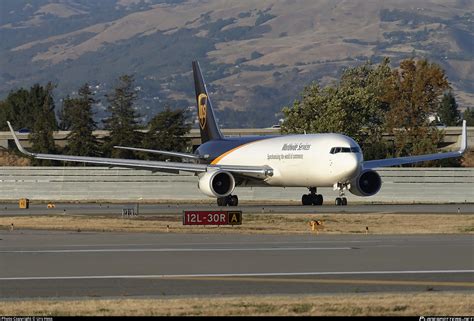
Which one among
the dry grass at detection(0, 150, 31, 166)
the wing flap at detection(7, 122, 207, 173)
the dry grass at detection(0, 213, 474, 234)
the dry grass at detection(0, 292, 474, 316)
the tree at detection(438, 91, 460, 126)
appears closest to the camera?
the dry grass at detection(0, 292, 474, 316)

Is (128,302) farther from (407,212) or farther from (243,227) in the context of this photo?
(407,212)

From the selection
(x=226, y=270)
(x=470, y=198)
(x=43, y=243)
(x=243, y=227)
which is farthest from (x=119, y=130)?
(x=226, y=270)

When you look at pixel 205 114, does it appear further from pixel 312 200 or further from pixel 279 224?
pixel 279 224

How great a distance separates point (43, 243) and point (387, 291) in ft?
35.7

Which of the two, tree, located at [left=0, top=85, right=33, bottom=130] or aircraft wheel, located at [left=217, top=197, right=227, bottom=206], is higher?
tree, located at [left=0, top=85, right=33, bottom=130]

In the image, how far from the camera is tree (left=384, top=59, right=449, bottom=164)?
295 ft

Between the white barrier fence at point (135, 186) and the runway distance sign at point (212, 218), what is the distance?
25704 millimetres

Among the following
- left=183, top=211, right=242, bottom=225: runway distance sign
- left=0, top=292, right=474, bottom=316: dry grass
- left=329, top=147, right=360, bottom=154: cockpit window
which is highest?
left=0, top=292, right=474, bottom=316: dry grass

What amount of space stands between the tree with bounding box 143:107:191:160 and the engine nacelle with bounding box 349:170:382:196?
32.5 metres

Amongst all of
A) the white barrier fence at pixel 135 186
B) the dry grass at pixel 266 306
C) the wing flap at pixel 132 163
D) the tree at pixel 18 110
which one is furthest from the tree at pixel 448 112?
the dry grass at pixel 266 306

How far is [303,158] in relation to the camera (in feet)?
173

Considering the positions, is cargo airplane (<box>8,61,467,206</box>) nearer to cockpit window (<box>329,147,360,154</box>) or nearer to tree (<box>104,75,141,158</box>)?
cockpit window (<box>329,147,360,154</box>)

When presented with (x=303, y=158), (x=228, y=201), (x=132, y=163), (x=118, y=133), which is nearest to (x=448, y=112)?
(x=118, y=133)

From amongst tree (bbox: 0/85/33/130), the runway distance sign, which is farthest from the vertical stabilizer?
tree (bbox: 0/85/33/130)
